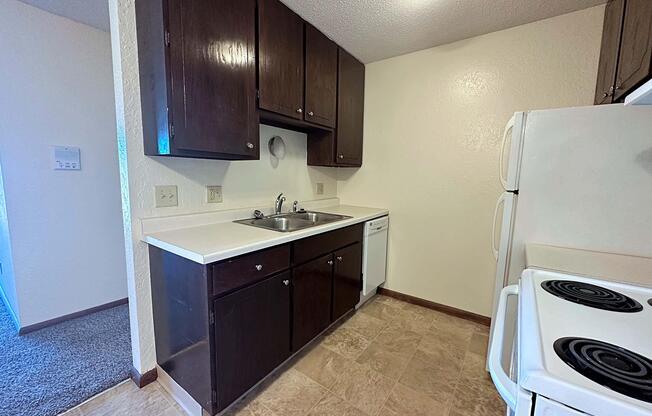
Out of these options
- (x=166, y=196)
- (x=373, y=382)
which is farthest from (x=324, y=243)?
(x=166, y=196)

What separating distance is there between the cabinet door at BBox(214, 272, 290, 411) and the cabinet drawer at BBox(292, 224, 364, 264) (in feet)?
0.51

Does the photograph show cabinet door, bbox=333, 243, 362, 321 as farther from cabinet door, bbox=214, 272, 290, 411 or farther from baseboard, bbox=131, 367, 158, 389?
baseboard, bbox=131, 367, 158, 389

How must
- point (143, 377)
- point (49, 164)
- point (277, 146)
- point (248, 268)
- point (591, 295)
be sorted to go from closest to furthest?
point (591, 295) < point (248, 268) < point (143, 377) < point (49, 164) < point (277, 146)

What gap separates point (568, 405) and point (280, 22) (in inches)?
84.5

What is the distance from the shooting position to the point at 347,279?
2201 millimetres

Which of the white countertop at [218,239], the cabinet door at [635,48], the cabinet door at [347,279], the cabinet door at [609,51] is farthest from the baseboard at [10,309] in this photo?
the cabinet door at [609,51]

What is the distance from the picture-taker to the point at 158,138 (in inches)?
54.1

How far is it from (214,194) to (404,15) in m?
A: 1.77

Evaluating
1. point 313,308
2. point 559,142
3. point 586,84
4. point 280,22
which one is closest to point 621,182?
point 559,142

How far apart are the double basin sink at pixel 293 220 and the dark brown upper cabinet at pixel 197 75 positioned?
0.60 m

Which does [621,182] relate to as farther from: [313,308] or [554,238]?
[313,308]

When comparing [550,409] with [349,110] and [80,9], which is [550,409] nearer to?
[349,110]

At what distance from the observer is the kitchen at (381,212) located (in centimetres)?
116

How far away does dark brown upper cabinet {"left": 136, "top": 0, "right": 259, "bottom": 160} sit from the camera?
1.30 m
